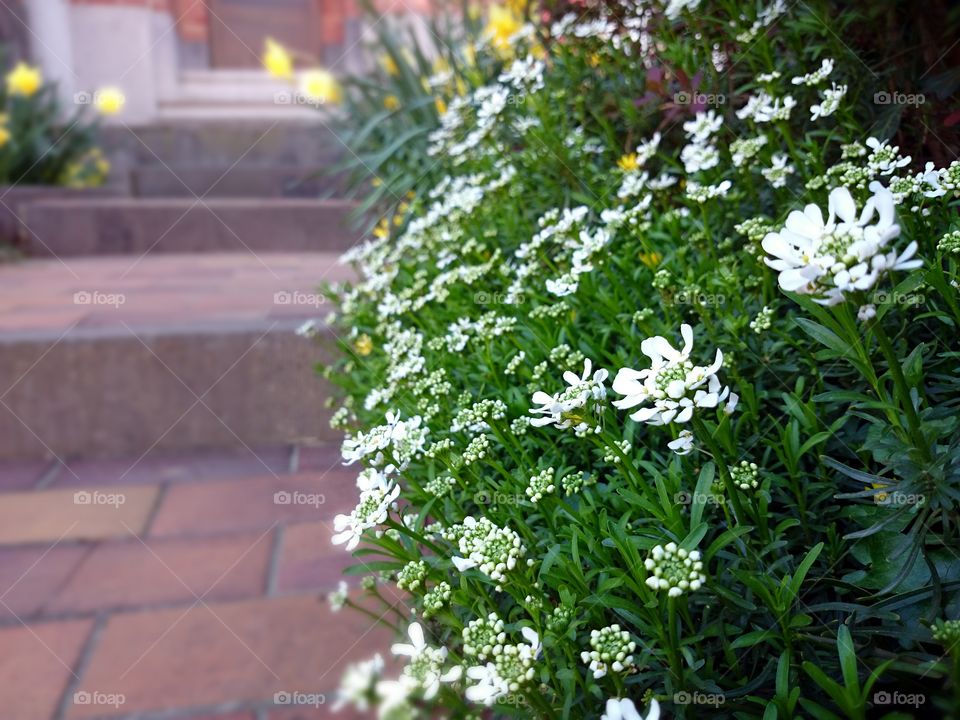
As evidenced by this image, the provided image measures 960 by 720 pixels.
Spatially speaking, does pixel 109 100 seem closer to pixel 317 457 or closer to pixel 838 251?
pixel 317 457

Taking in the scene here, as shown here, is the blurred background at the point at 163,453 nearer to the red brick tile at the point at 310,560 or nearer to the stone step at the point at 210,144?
the red brick tile at the point at 310,560

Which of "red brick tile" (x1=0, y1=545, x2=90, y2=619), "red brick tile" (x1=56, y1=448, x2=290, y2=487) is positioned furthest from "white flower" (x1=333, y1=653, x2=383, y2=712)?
"red brick tile" (x1=56, y1=448, x2=290, y2=487)

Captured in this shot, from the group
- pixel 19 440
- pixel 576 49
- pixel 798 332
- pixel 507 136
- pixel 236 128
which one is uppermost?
pixel 236 128

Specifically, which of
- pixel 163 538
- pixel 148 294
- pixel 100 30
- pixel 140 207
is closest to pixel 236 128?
pixel 100 30

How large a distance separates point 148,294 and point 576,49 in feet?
6.48

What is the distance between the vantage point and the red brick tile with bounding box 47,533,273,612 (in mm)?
1784

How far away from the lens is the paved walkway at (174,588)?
4.83 ft

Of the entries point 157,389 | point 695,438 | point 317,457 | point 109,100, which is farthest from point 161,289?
point 109,100

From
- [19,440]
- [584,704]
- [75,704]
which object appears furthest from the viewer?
[19,440]

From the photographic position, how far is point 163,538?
2.04 metres

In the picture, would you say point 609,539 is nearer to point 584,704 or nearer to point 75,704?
point 584,704

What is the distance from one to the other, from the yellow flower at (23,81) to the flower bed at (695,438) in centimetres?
475

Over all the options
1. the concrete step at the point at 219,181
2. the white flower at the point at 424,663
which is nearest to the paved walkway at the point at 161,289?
the concrete step at the point at 219,181

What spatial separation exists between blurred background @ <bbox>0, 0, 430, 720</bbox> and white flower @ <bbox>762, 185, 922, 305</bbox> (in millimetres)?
1085
